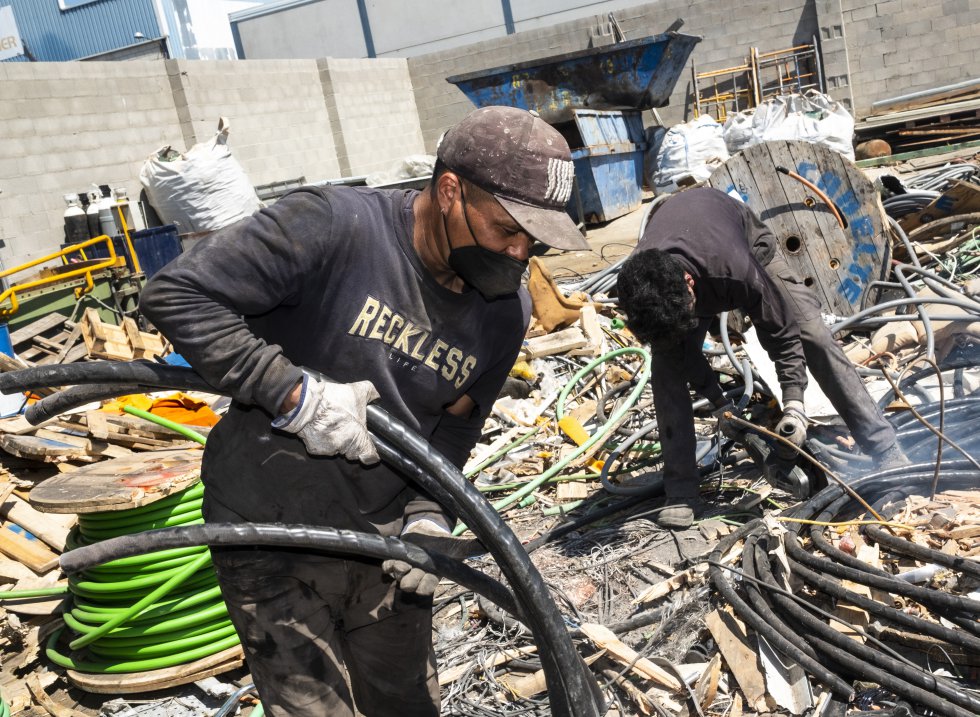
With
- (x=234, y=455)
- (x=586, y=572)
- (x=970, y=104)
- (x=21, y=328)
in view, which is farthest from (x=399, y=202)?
(x=970, y=104)

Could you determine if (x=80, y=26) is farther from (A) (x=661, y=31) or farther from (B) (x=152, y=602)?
(B) (x=152, y=602)

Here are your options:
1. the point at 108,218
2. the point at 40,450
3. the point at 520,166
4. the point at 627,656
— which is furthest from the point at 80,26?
the point at 520,166

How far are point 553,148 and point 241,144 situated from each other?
1191cm

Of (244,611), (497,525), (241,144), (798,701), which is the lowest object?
(798,701)

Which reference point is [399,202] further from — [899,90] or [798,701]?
[899,90]

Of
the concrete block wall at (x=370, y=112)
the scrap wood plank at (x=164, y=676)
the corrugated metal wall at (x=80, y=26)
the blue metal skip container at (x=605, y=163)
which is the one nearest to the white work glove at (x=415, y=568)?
the scrap wood plank at (x=164, y=676)

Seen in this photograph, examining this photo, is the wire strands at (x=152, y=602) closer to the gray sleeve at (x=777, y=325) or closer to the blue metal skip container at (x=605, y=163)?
the gray sleeve at (x=777, y=325)

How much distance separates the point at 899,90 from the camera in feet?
48.2

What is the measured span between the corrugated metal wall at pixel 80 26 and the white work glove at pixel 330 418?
109 ft

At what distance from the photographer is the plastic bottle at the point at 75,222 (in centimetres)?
956

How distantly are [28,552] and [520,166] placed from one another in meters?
3.94

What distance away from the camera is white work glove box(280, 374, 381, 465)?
1.99m

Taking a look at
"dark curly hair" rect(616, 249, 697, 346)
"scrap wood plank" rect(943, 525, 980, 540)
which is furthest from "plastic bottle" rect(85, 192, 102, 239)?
"scrap wood plank" rect(943, 525, 980, 540)

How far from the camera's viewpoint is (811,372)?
453 centimetres
